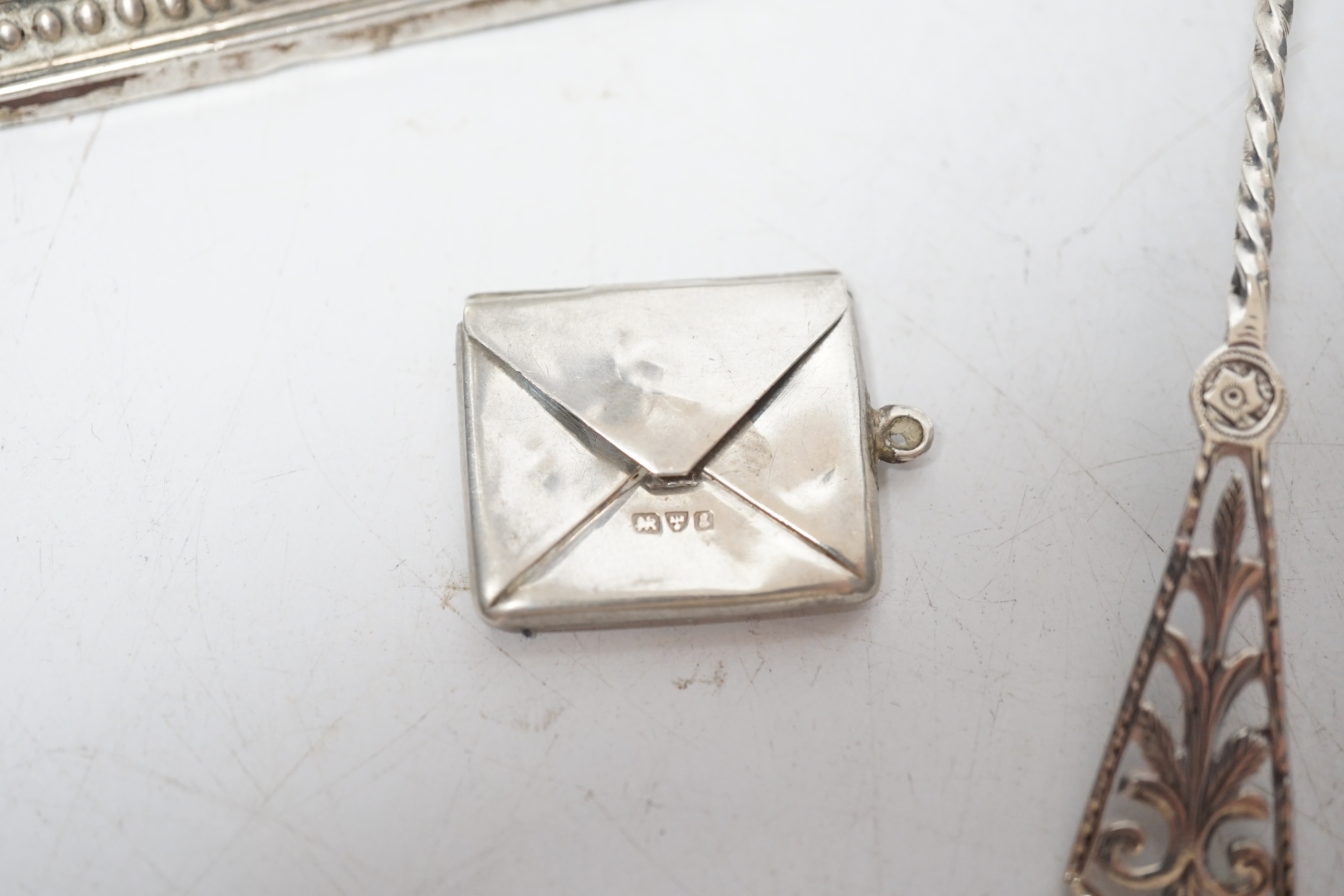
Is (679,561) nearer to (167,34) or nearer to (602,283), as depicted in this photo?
(602,283)

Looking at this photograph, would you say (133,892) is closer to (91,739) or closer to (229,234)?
(91,739)

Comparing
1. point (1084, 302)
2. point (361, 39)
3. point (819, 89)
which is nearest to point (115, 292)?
point (361, 39)

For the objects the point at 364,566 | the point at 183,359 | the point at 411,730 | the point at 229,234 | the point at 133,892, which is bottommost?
the point at 133,892

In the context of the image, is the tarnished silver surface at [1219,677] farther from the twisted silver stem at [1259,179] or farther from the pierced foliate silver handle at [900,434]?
the pierced foliate silver handle at [900,434]

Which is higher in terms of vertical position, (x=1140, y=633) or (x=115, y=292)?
(x=115, y=292)

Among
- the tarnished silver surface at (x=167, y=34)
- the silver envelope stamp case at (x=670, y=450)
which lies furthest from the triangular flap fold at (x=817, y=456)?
the tarnished silver surface at (x=167, y=34)

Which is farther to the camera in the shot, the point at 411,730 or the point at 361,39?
the point at 361,39

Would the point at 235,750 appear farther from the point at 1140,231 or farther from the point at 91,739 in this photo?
the point at 1140,231
